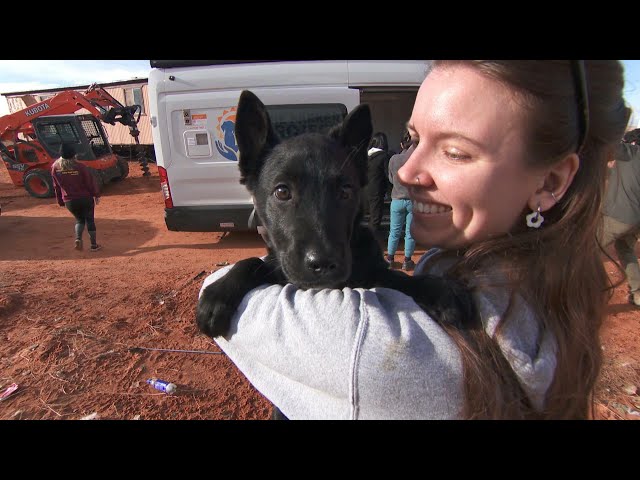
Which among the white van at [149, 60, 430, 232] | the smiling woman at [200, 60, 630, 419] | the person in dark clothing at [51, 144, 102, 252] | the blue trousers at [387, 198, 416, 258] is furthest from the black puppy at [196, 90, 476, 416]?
the person in dark clothing at [51, 144, 102, 252]

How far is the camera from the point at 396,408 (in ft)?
3.80

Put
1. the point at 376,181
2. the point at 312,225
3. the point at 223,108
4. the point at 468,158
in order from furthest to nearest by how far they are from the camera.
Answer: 1. the point at 223,108
2. the point at 376,181
3. the point at 312,225
4. the point at 468,158

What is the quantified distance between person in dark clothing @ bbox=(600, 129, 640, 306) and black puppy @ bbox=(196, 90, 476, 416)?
15.3ft

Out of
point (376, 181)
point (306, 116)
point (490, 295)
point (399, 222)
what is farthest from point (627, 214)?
point (490, 295)

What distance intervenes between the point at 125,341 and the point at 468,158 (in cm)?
491

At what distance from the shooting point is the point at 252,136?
2.45 m

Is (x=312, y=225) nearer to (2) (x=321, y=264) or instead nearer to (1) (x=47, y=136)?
(2) (x=321, y=264)

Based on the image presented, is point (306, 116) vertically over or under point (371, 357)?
over

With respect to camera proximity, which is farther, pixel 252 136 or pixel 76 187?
pixel 76 187

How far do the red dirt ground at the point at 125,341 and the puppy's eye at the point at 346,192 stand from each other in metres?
1.55

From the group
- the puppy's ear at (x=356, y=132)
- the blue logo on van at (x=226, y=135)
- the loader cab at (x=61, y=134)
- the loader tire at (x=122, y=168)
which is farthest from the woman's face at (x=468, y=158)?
the loader tire at (x=122, y=168)

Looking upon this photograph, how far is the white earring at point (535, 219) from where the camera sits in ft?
4.56

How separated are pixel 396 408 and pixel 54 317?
605 cm

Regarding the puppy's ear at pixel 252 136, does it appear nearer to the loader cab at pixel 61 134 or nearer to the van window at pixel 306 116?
the van window at pixel 306 116
